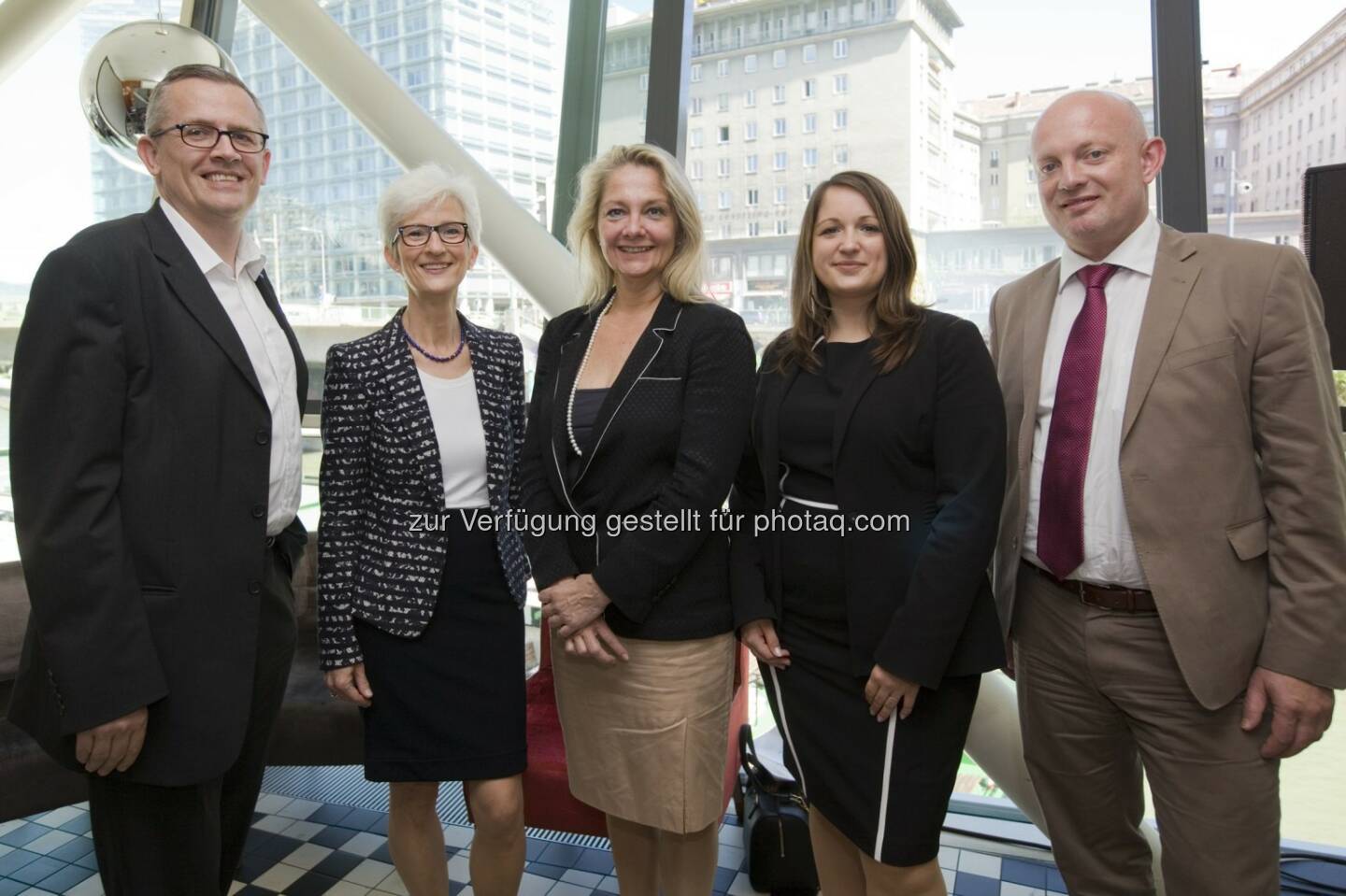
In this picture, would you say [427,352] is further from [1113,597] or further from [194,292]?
[1113,597]

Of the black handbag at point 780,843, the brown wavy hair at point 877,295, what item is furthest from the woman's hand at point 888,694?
the black handbag at point 780,843

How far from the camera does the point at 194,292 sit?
1664 millimetres

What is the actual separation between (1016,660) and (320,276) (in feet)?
13.3

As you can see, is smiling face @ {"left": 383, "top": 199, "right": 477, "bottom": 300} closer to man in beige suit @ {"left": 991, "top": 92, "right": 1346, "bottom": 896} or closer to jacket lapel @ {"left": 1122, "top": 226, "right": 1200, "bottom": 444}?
man in beige suit @ {"left": 991, "top": 92, "right": 1346, "bottom": 896}

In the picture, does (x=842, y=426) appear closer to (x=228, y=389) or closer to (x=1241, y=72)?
(x=228, y=389)

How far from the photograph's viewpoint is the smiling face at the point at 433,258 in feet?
6.76

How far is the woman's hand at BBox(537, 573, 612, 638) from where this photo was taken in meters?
1.91

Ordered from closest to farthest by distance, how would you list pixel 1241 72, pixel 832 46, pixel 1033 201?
pixel 1241 72 → pixel 1033 201 → pixel 832 46

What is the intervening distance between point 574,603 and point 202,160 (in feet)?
3.77

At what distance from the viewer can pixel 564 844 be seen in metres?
2.95

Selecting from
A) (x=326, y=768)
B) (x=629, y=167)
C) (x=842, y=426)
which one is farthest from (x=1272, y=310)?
(x=326, y=768)

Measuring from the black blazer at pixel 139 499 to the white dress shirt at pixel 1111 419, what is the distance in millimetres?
1568

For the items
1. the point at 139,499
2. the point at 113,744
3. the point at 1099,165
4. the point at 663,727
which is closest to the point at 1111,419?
the point at 1099,165

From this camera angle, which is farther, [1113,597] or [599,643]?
[599,643]
